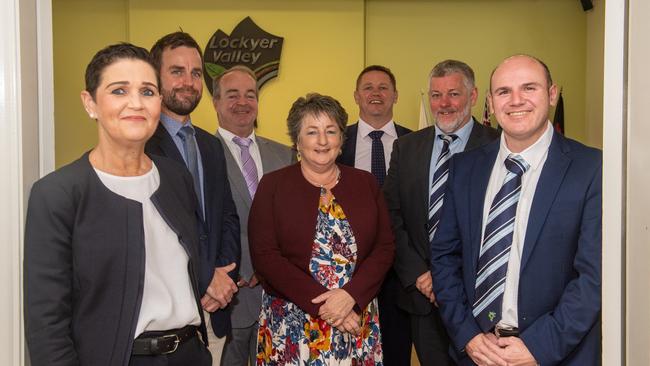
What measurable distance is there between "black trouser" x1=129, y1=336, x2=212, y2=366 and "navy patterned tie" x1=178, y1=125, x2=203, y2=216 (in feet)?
2.69

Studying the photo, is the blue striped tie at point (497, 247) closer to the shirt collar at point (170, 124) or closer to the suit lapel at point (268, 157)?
the shirt collar at point (170, 124)

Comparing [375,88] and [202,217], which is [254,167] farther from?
[375,88]

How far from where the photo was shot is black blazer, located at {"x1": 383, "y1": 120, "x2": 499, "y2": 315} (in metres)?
3.39

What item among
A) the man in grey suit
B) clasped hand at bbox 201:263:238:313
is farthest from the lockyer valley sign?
clasped hand at bbox 201:263:238:313

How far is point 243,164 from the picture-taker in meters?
3.77

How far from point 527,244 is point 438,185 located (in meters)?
0.98

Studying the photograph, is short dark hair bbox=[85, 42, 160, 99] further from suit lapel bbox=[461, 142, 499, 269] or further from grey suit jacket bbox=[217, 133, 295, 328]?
grey suit jacket bbox=[217, 133, 295, 328]

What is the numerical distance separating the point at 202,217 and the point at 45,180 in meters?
0.94

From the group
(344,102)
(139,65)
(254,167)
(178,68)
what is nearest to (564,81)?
(344,102)

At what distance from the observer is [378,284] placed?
3.09 meters

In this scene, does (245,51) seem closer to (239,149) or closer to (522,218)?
(239,149)

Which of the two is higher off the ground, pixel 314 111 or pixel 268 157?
pixel 314 111

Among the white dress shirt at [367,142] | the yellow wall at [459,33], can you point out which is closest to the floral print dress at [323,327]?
the white dress shirt at [367,142]

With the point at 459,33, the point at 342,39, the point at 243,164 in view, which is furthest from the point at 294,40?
the point at 243,164
